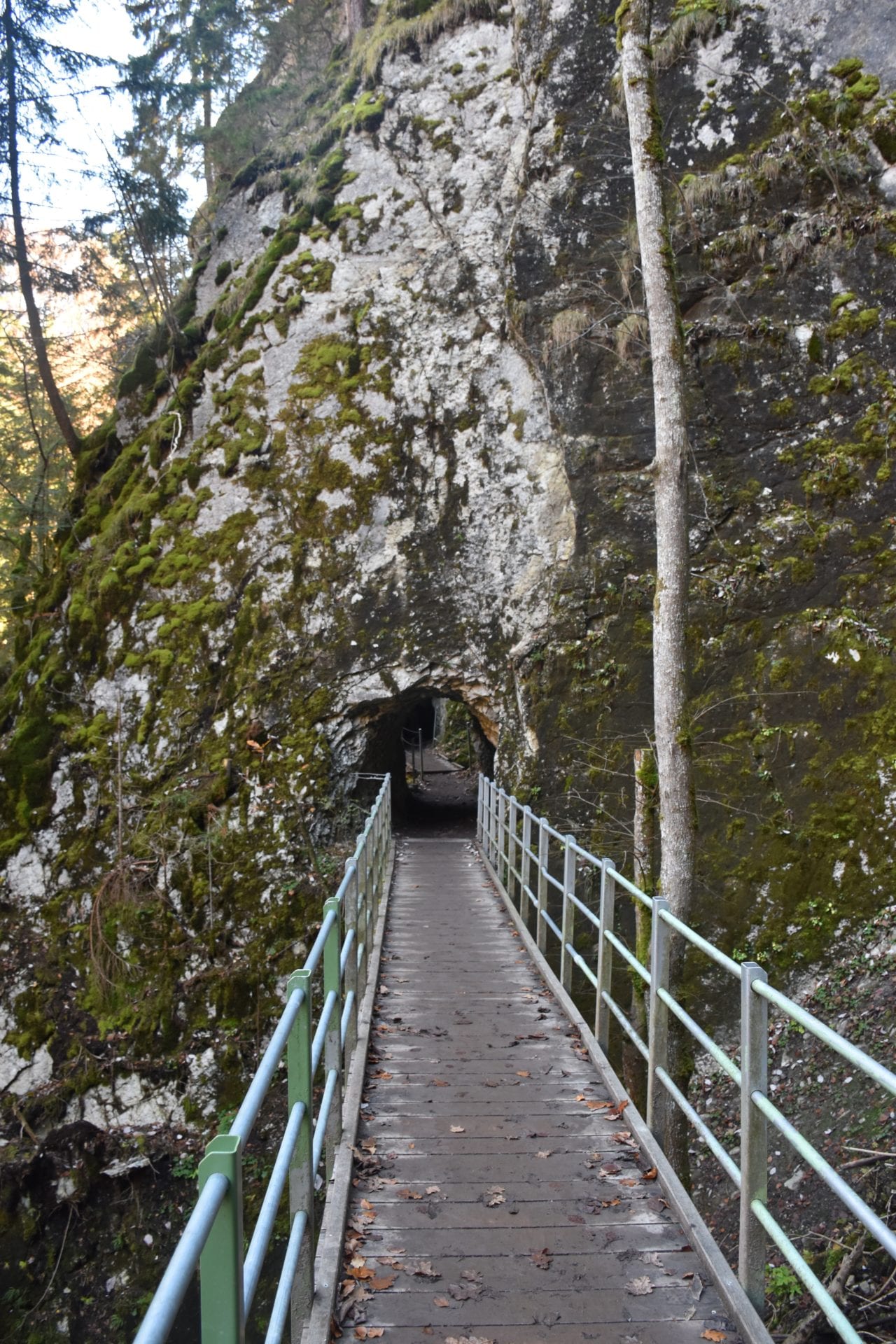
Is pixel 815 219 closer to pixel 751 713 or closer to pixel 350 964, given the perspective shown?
pixel 751 713

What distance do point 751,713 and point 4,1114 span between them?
1087cm

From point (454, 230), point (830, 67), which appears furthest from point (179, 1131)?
point (830, 67)

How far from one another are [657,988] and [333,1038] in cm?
153

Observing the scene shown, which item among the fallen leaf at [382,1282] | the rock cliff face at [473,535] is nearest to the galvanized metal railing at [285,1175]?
the fallen leaf at [382,1282]

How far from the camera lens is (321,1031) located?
3527 millimetres

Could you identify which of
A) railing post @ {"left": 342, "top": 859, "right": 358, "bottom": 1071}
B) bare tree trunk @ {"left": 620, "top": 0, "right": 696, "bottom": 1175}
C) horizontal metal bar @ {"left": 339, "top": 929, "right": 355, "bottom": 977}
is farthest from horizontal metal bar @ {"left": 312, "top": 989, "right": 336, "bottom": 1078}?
bare tree trunk @ {"left": 620, "top": 0, "right": 696, "bottom": 1175}

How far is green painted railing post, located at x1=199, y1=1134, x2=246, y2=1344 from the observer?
1.67m

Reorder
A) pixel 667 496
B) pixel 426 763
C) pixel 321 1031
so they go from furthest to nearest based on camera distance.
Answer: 1. pixel 426 763
2. pixel 667 496
3. pixel 321 1031

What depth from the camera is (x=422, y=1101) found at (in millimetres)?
4676

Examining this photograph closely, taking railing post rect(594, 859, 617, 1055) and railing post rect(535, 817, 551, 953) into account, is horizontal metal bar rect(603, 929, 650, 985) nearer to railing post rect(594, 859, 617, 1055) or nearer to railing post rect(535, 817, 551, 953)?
railing post rect(594, 859, 617, 1055)

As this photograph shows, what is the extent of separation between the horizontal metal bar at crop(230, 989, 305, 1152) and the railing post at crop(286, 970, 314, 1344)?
58mm

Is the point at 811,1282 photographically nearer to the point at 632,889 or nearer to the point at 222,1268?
the point at 222,1268

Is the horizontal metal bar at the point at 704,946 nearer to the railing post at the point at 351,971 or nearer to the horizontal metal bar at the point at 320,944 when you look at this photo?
the horizontal metal bar at the point at 320,944

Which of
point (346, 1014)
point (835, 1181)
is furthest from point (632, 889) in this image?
point (835, 1181)
